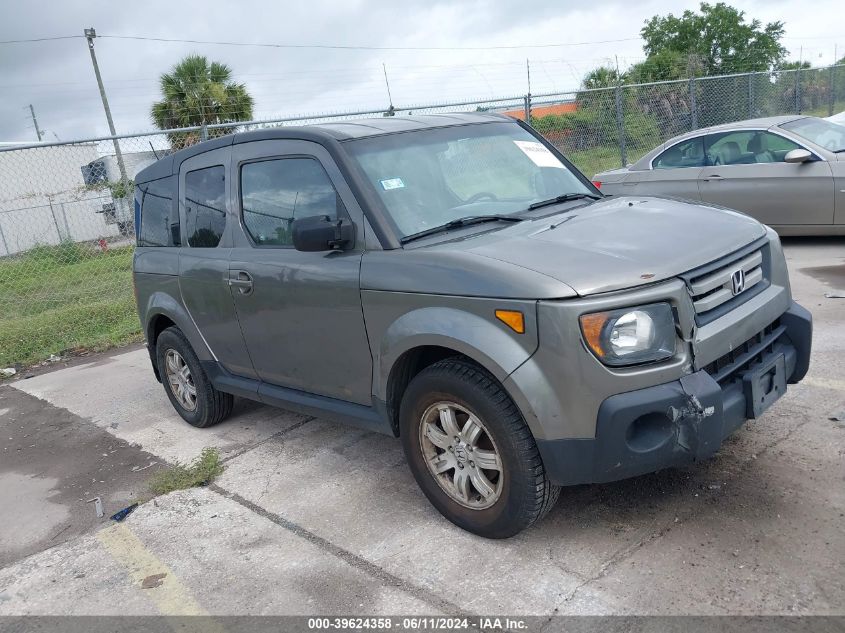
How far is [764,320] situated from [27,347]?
26.7ft

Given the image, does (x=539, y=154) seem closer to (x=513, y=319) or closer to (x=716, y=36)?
(x=513, y=319)

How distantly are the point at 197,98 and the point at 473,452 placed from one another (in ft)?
66.5

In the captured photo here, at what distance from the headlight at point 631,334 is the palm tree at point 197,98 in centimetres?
1982

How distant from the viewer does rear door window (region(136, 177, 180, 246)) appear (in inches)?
208

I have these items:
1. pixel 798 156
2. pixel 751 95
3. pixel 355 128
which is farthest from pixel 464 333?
pixel 751 95

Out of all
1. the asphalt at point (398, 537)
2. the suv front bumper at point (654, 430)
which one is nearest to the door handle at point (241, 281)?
the asphalt at point (398, 537)

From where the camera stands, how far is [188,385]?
18.2 ft

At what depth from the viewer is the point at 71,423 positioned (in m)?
6.18

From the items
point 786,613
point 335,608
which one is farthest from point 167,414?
point 786,613

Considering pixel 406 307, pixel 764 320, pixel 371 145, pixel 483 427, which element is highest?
pixel 371 145

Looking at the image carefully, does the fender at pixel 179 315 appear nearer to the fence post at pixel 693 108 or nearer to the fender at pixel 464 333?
the fender at pixel 464 333

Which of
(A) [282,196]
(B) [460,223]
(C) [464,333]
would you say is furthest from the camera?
(A) [282,196]

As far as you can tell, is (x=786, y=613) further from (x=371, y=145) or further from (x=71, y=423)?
(x=71, y=423)

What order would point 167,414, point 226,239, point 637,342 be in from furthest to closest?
point 167,414, point 226,239, point 637,342
